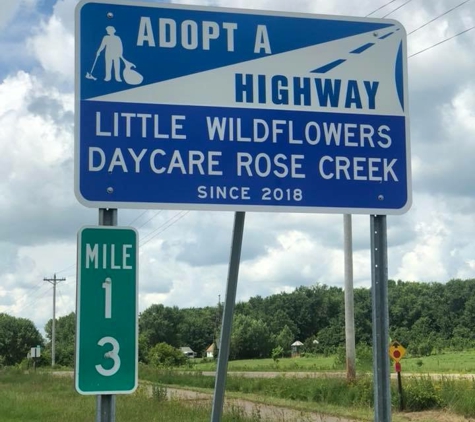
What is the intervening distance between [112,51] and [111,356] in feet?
4.64

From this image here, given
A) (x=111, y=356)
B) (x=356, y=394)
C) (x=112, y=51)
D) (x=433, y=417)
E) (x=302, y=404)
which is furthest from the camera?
(x=302, y=404)

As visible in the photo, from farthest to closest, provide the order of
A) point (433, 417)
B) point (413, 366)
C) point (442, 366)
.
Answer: point (413, 366)
point (442, 366)
point (433, 417)

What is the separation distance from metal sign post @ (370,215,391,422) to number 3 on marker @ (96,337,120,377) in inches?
48.3

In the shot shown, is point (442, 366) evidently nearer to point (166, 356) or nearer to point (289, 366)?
point (289, 366)

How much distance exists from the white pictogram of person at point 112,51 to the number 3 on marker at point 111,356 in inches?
47.6

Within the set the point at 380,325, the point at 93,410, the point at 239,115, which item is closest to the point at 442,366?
the point at 93,410

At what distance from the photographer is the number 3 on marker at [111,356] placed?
3.02m

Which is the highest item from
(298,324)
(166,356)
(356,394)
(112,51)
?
(112,51)

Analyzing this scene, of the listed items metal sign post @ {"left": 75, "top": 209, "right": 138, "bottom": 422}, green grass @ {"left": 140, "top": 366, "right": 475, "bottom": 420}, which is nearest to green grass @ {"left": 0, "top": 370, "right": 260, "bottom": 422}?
green grass @ {"left": 140, "top": 366, "right": 475, "bottom": 420}

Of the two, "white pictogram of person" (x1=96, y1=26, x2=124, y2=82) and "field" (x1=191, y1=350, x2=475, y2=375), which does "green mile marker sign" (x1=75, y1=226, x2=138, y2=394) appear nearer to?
"white pictogram of person" (x1=96, y1=26, x2=124, y2=82)

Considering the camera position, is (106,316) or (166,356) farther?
(166,356)

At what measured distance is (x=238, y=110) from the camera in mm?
3521

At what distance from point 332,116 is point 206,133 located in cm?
64

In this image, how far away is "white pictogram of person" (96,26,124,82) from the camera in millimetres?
3439
